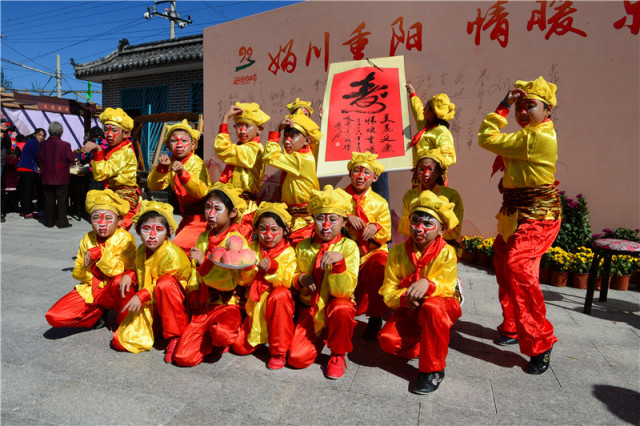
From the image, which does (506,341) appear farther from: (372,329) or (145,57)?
(145,57)

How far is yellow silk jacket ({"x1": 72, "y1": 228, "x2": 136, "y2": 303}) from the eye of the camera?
3570 mm

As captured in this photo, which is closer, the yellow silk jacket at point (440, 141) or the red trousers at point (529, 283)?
the red trousers at point (529, 283)

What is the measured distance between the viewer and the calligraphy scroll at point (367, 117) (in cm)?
528

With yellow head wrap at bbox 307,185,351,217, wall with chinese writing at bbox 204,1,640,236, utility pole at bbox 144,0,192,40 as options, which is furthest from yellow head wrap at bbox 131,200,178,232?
utility pole at bbox 144,0,192,40

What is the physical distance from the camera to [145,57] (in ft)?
40.1

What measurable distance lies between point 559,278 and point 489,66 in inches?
105

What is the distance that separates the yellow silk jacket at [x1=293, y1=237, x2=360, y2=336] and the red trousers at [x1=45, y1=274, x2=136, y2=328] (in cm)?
134

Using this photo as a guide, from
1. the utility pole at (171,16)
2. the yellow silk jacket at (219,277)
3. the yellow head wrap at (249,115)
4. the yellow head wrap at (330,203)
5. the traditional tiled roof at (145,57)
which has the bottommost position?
the yellow silk jacket at (219,277)

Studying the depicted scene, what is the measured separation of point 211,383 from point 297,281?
2.86ft

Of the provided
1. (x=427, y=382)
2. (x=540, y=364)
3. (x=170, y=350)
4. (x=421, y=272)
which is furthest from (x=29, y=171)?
(x=540, y=364)

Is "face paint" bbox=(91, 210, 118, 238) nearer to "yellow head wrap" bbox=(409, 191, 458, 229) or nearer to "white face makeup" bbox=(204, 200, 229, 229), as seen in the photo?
"white face makeup" bbox=(204, 200, 229, 229)

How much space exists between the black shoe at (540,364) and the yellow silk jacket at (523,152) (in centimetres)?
87

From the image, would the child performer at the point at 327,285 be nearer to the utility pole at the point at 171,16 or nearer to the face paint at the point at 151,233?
the face paint at the point at 151,233

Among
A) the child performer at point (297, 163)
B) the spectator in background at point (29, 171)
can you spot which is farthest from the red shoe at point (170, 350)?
the spectator in background at point (29, 171)
